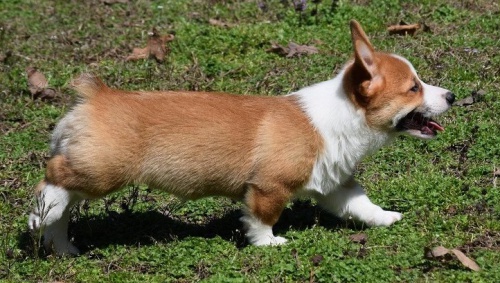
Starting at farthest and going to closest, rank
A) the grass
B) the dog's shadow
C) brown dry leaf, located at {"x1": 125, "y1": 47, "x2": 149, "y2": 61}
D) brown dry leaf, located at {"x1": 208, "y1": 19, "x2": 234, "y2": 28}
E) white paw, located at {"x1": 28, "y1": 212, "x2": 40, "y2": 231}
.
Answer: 1. brown dry leaf, located at {"x1": 208, "y1": 19, "x2": 234, "y2": 28}
2. brown dry leaf, located at {"x1": 125, "y1": 47, "x2": 149, "y2": 61}
3. the dog's shadow
4. white paw, located at {"x1": 28, "y1": 212, "x2": 40, "y2": 231}
5. the grass

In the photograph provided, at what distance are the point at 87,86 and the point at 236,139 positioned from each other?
1025 millimetres

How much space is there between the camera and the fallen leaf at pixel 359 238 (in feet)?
19.8

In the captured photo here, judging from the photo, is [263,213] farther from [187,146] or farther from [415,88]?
[415,88]

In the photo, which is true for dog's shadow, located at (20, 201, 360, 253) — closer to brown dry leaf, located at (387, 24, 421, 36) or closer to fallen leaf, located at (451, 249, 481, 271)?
fallen leaf, located at (451, 249, 481, 271)

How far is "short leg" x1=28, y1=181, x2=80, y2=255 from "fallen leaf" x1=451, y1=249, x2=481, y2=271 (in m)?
2.43

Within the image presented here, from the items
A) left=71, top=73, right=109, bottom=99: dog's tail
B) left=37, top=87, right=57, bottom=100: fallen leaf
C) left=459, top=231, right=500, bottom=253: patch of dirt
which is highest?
left=71, top=73, right=109, bottom=99: dog's tail

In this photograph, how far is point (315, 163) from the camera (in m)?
6.09

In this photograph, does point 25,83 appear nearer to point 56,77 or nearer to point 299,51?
point 56,77

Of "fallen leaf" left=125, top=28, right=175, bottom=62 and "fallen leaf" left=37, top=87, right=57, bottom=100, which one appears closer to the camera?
"fallen leaf" left=37, top=87, right=57, bottom=100

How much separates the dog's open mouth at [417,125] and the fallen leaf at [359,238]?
2.46ft

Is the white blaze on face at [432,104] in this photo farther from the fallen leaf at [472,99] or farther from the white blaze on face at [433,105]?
the fallen leaf at [472,99]

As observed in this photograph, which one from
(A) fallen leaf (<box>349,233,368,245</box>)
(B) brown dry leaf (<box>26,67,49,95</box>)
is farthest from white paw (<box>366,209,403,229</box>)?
(B) brown dry leaf (<box>26,67,49,95</box>)

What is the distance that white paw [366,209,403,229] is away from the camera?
6.29m

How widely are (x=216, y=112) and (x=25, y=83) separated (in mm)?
3281
